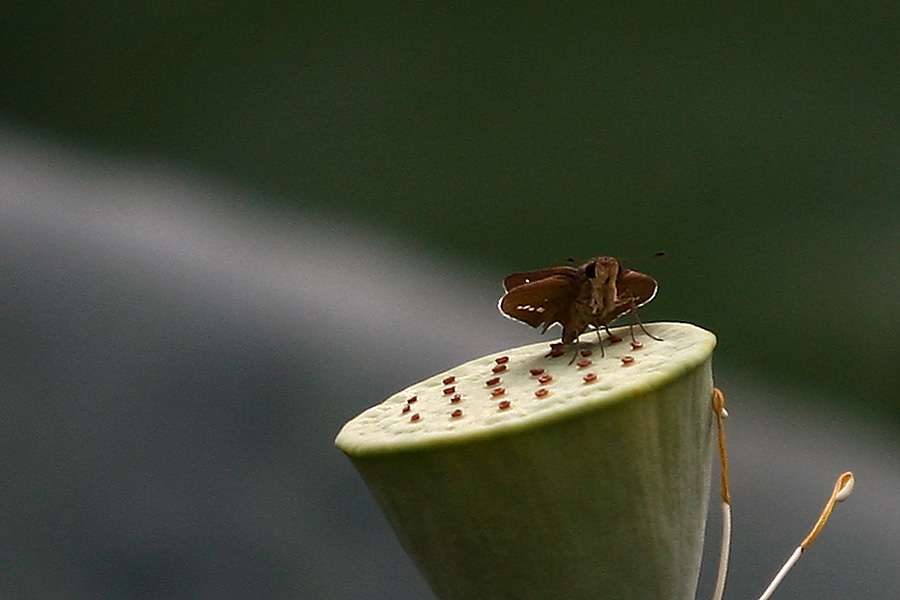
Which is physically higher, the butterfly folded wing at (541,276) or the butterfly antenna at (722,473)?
the butterfly folded wing at (541,276)

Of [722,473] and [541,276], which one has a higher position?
[541,276]

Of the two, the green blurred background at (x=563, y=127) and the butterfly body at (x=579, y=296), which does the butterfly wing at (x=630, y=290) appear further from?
the green blurred background at (x=563, y=127)

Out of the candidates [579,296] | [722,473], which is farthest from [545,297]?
[722,473]

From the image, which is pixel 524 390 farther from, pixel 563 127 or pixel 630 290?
pixel 563 127

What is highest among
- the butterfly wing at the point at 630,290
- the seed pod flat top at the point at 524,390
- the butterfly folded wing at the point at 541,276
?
the butterfly folded wing at the point at 541,276

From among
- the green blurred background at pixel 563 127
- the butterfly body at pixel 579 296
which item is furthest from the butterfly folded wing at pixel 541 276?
the green blurred background at pixel 563 127

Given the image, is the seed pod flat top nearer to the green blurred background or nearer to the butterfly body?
the butterfly body

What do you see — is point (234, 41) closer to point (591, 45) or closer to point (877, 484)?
point (591, 45)
